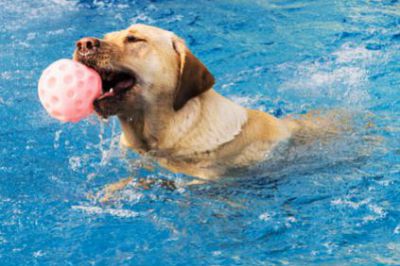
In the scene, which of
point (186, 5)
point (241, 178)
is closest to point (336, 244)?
point (241, 178)

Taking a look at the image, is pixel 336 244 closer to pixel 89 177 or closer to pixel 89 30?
pixel 89 177

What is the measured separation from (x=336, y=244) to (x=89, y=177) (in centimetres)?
212

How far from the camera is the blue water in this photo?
455cm

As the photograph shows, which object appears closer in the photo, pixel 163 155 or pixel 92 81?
pixel 92 81

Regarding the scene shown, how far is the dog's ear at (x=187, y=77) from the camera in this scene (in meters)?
4.92

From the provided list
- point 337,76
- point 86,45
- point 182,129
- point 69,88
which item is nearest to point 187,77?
point 182,129

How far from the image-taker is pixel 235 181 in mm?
5301

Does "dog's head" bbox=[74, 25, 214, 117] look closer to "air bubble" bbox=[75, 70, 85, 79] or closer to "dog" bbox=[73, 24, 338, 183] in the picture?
"dog" bbox=[73, 24, 338, 183]

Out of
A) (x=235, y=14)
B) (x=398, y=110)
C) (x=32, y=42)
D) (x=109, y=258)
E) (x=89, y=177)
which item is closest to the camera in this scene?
(x=109, y=258)

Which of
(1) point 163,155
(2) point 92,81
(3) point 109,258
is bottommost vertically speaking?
(3) point 109,258

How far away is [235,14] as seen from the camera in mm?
10031

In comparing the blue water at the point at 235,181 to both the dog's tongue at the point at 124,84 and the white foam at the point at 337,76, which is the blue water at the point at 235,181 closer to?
the white foam at the point at 337,76

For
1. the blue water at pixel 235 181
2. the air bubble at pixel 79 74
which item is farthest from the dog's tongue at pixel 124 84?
the blue water at pixel 235 181

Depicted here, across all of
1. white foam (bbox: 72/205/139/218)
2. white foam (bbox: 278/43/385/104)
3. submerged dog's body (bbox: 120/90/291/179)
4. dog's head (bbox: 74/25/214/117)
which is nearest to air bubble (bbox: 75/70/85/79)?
dog's head (bbox: 74/25/214/117)
